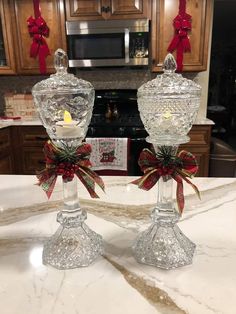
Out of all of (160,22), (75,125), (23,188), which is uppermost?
(160,22)

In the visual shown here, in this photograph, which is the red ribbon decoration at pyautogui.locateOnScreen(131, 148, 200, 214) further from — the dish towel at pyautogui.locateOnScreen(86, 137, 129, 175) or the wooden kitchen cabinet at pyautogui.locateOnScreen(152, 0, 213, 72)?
the wooden kitchen cabinet at pyautogui.locateOnScreen(152, 0, 213, 72)

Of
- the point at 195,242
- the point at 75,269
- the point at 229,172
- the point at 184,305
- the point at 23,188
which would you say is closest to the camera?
the point at 184,305

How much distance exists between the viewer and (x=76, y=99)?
63 cm

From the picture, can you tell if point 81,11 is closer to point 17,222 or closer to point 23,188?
point 23,188

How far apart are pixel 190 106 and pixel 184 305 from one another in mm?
387

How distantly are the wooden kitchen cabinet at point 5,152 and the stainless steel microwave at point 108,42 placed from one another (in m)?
0.88

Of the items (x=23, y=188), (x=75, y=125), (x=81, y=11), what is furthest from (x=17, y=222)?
(x=81, y=11)

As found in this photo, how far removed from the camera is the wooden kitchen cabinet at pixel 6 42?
2605mm

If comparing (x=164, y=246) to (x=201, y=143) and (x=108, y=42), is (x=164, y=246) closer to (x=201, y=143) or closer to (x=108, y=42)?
(x=201, y=143)

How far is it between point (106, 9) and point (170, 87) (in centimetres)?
224

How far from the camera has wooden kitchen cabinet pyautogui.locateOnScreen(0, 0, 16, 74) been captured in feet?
8.55

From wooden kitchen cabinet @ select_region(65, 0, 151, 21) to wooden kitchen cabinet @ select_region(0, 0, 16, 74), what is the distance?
0.58 meters

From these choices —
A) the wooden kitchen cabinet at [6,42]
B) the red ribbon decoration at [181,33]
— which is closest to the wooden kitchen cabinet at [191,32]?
the red ribbon decoration at [181,33]

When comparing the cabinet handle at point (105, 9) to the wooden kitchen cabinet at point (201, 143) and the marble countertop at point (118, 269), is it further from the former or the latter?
the marble countertop at point (118, 269)
